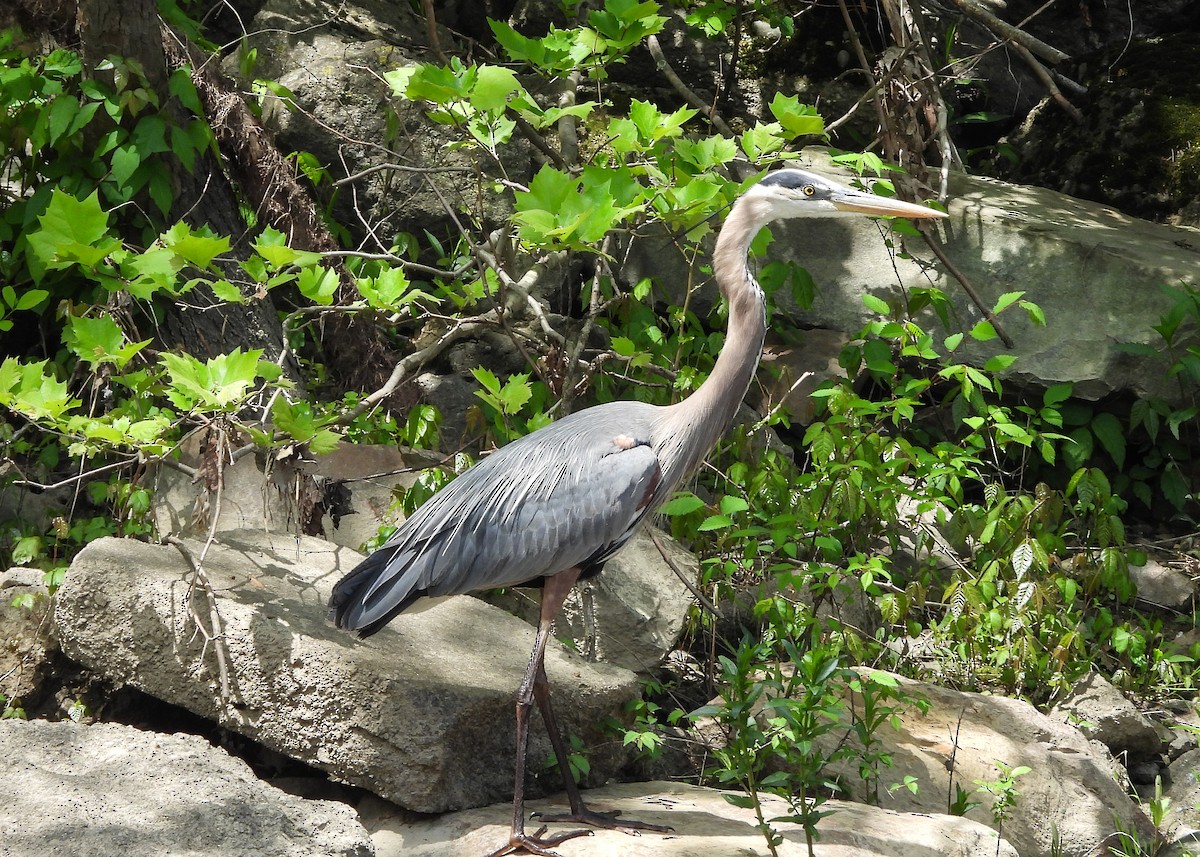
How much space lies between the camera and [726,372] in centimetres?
405

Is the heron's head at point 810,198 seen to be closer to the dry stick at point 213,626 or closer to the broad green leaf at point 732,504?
the broad green leaf at point 732,504

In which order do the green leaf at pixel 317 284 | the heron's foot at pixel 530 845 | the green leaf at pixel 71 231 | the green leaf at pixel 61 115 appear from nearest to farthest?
the heron's foot at pixel 530 845 < the green leaf at pixel 71 231 < the green leaf at pixel 317 284 < the green leaf at pixel 61 115

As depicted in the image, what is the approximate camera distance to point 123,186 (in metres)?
5.34

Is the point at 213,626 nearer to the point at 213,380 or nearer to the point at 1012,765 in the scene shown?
the point at 213,380

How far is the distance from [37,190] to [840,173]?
454cm

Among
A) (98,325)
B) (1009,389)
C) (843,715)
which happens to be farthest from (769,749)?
(1009,389)

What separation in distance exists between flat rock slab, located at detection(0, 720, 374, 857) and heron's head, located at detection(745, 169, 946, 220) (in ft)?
8.04

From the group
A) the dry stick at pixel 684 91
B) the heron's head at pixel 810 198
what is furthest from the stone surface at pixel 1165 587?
the dry stick at pixel 684 91

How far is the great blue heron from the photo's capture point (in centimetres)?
371

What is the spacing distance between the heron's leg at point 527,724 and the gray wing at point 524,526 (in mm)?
80

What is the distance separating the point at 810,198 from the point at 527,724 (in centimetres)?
207

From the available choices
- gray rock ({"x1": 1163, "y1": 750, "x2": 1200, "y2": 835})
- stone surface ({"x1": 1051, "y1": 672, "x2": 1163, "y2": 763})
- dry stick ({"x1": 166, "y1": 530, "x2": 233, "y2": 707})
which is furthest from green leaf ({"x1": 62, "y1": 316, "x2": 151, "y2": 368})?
gray rock ({"x1": 1163, "y1": 750, "x2": 1200, "y2": 835})

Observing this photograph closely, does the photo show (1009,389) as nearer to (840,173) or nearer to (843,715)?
(840,173)

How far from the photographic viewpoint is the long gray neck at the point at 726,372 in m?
4.00
